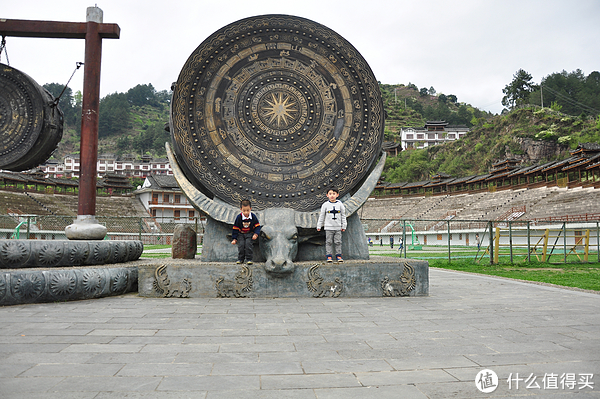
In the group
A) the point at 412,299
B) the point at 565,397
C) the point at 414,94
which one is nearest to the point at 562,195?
the point at 412,299

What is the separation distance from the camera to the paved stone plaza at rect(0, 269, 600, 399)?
8.00 feet

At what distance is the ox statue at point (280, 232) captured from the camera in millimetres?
6387

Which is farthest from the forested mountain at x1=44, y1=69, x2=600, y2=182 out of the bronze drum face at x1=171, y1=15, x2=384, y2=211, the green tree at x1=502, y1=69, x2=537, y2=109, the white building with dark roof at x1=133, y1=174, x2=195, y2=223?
the bronze drum face at x1=171, y1=15, x2=384, y2=211

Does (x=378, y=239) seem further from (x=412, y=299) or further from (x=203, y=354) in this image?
(x=203, y=354)

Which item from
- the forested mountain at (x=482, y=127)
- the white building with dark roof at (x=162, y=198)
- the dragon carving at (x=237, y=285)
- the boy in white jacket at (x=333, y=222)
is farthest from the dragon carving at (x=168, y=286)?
the forested mountain at (x=482, y=127)

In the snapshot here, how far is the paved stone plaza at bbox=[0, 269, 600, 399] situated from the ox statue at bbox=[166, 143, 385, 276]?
1175mm

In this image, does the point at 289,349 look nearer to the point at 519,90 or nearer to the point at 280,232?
the point at 280,232

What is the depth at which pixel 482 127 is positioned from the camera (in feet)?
248

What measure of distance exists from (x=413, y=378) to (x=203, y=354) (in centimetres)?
158

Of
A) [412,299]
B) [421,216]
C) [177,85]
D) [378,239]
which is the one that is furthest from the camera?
[421,216]

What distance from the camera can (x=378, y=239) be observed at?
4556 centimetres

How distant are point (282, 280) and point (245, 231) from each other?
38.0 inches

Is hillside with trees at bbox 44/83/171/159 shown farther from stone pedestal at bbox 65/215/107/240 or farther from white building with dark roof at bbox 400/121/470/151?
stone pedestal at bbox 65/215/107/240

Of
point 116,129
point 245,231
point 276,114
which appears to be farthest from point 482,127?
point 116,129
